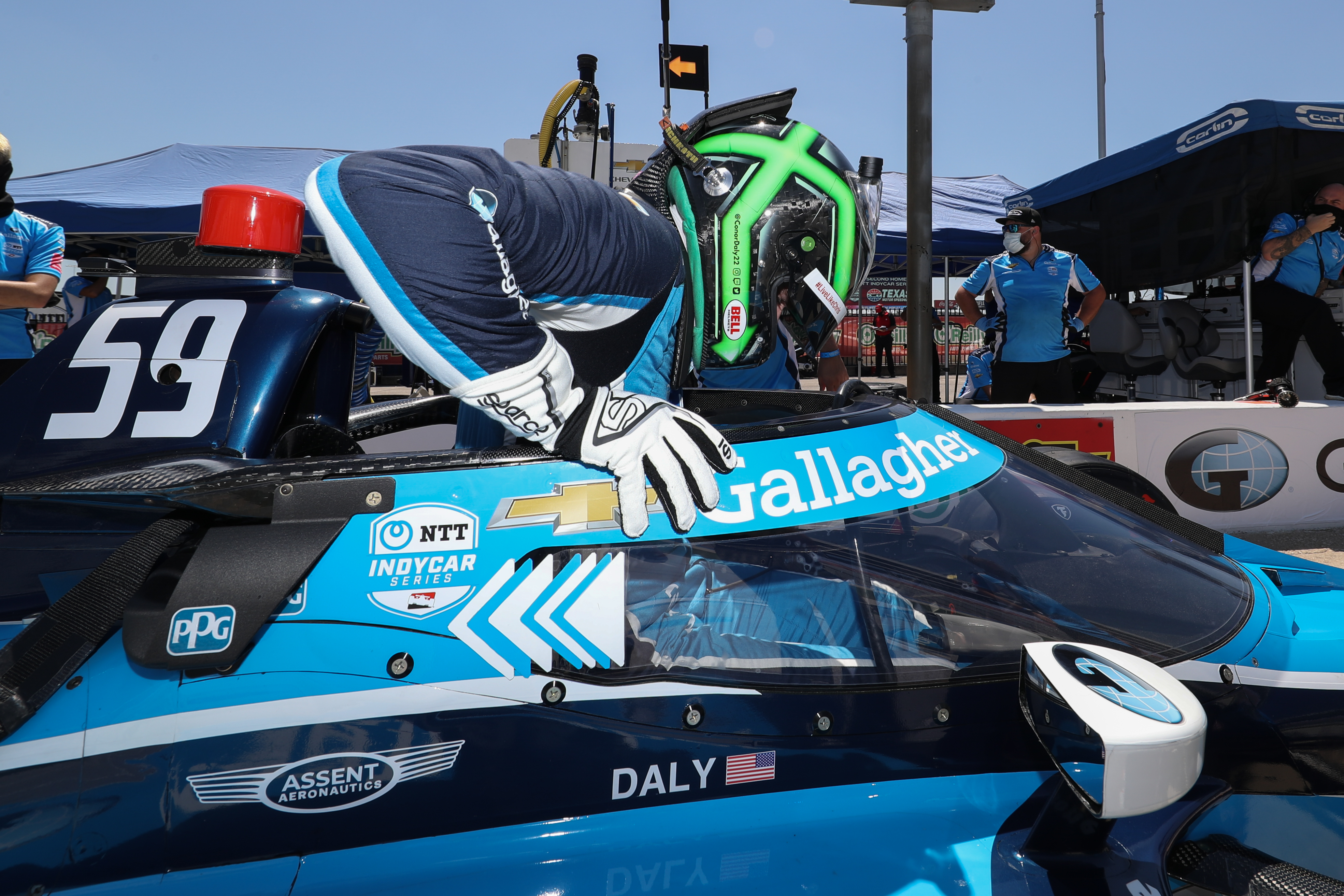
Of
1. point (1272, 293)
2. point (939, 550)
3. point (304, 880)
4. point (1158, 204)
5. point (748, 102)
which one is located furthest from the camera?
point (1158, 204)

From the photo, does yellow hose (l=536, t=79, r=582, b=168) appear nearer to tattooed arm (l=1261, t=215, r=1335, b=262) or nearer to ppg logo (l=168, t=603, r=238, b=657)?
ppg logo (l=168, t=603, r=238, b=657)

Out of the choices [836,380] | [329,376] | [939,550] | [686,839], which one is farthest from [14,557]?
[836,380]

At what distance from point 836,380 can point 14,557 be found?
4.62 m

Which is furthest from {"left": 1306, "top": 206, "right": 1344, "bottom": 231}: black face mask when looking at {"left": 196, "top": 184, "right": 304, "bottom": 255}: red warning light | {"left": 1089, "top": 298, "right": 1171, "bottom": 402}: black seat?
{"left": 196, "top": 184, "right": 304, "bottom": 255}: red warning light

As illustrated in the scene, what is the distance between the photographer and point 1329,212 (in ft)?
19.0

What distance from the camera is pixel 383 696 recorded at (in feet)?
3.84

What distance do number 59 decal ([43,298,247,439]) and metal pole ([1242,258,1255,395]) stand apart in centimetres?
650

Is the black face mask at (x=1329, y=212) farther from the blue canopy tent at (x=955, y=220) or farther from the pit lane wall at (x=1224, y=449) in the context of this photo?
the blue canopy tent at (x=955, y=220)

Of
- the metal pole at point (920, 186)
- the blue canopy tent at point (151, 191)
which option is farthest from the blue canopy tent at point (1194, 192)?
the blue canopy tent at point (151, 191)

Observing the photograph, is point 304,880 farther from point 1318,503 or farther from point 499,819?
point 1318,503

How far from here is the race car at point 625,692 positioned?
1.12 meters

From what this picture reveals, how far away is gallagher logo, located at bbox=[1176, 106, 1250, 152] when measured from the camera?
568 cm

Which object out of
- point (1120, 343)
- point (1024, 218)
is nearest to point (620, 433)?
point (1024, 218)

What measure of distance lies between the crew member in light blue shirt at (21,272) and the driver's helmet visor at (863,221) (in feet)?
10.2
